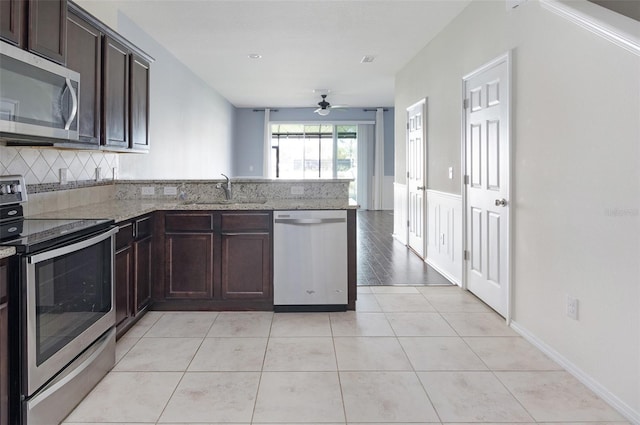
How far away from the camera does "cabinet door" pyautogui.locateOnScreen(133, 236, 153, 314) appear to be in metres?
3.16

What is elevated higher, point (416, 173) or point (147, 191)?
point (416, 173)

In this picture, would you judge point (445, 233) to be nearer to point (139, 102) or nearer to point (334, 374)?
point (334, 374)

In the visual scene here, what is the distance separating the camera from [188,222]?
3.51 metres

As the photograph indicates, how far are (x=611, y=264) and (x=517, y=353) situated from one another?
2.98 ft

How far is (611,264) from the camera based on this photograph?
211 centimetres

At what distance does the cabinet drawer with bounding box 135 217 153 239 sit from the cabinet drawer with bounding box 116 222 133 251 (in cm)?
13

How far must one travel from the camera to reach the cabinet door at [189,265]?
3.52 meters

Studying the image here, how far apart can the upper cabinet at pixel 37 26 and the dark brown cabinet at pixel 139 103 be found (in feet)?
3.41

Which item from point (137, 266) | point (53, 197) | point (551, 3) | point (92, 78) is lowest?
point (137, 266)

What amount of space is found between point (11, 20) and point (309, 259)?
7.82 ft

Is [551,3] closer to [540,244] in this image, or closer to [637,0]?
[637,0]

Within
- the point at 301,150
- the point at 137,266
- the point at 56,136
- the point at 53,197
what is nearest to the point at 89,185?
the point at 53,197

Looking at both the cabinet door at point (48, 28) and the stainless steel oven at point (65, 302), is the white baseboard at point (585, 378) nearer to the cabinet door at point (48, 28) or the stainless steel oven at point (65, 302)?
the stainless steel oven at point (65, 302)

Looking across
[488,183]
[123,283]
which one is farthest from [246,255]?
[488,183]
